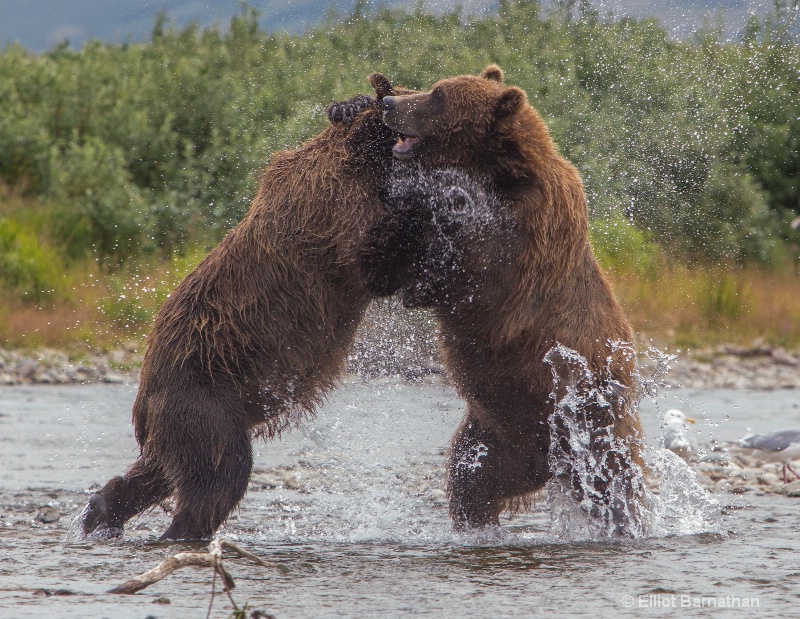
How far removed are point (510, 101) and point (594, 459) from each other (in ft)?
4.93

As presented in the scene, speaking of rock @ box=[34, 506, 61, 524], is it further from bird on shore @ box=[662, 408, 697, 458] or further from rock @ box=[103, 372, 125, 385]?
rock @ box=[103, 372, 125, 385]

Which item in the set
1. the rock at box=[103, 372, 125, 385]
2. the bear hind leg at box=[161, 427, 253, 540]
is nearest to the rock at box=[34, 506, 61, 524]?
the bear hind leg at box=[161, 427, 253, 540]

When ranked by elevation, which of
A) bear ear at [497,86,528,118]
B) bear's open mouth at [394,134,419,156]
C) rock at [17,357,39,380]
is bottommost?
rock at [17,357,39,380]

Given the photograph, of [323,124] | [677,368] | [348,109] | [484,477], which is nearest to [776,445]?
[484,477]

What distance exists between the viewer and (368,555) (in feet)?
14.6

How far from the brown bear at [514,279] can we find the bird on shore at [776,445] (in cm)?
259

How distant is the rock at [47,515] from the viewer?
5.34 m

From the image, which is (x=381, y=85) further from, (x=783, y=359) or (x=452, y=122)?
(x=783, y=359)

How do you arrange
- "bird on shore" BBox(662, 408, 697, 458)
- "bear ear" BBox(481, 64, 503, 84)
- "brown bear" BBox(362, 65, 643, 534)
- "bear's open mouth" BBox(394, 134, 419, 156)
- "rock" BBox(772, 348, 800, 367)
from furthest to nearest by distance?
1. "rock" BBox(772, 348, 800, 367)
2. "bird on shore" BBox(662, 408, 697, 458)
3. "bear ear" BBox(481, 64, 503, 84)
4. "bear's open mouth" BBox(394, 134, 419, 156)
5. "brown bear" BBox(362, 65, 643, 534)

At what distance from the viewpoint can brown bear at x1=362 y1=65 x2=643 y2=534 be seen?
4.64 metres

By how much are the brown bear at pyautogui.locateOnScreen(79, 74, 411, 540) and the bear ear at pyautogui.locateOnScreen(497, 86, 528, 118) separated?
0.54 meters

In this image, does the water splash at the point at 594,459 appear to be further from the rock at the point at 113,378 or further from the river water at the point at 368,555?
the rock at the point at 113,378

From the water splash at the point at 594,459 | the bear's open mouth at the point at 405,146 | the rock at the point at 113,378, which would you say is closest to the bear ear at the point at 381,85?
the bear's open mouth at the point at 405,146

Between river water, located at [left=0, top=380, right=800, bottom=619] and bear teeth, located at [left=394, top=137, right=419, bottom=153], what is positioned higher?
bear teeth, located at [left=394, top=137, right=419, bottom=153]
